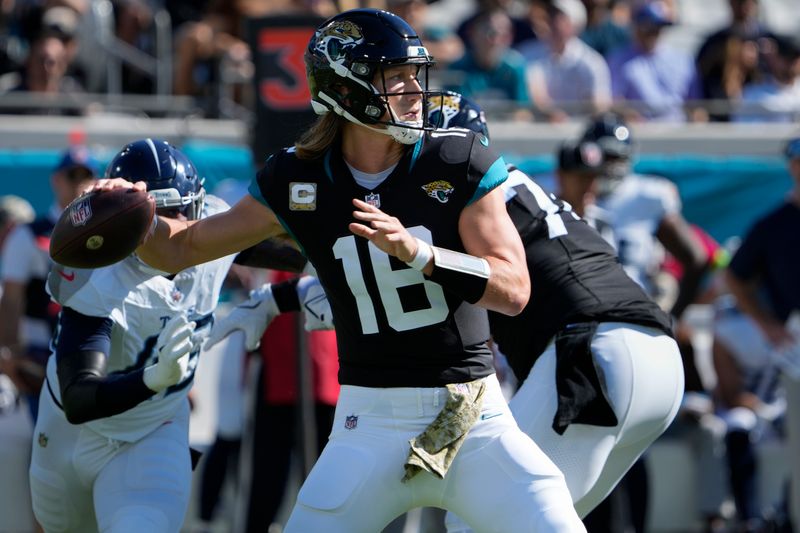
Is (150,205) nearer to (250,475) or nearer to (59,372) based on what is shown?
(59,372)

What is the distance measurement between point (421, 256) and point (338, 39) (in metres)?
0.72

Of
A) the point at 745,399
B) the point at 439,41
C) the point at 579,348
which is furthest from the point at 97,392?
the point at 439,41

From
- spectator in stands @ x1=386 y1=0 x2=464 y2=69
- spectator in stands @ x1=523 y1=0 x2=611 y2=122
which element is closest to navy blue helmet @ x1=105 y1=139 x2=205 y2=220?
spectator in stands @ x1=386 y1=0 x2=464 y2=69

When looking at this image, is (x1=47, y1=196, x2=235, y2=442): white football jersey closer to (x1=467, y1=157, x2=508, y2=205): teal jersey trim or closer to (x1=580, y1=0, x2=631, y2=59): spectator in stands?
(x1=467, y1=157, x2=508, y2=205): teal jersey trim

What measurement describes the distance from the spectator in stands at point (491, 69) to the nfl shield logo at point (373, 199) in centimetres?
543

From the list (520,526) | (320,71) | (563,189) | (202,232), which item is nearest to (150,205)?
(202,232)

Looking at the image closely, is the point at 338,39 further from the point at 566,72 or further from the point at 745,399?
the point at 566,72

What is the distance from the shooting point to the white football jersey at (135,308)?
4.30 m

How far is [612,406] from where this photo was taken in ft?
14.4

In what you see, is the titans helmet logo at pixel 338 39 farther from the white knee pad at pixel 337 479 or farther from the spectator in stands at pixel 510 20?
the spectator in stands at pixel 510 20

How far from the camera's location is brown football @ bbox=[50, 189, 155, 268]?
386cm

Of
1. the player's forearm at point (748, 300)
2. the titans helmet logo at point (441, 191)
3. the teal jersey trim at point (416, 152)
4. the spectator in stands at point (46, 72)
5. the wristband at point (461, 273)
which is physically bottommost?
the player's forearm at point (748, 300)

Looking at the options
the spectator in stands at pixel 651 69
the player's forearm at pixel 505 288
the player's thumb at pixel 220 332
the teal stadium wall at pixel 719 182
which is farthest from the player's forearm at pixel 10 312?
the spectator in stands at pixel 651 69

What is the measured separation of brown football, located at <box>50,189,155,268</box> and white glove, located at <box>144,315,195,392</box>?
256 mm
